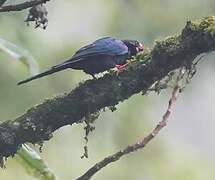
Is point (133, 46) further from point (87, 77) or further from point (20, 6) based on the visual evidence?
point (87, 77)

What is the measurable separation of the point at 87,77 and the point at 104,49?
3533 millimetres

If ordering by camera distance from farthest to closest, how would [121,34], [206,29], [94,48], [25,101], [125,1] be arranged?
1. [125,1]
2. [121,34]
3. [25,101]
4. [94,48]
5. [206,29]

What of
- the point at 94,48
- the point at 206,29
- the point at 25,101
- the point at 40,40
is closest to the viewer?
the point at 206,29

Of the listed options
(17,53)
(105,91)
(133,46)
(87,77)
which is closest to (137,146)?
(105,91)

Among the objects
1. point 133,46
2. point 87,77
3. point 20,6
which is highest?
point 87,77

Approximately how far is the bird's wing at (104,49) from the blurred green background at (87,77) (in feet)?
10.9

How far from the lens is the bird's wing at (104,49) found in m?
3.29

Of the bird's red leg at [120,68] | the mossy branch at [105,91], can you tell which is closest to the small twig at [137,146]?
the mossy branch at [105,91]

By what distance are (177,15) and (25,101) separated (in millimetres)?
2356

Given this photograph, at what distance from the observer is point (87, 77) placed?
269 inches

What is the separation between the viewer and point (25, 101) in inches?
270

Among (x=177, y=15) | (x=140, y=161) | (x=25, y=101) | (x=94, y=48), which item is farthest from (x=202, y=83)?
(x=94, y=48)

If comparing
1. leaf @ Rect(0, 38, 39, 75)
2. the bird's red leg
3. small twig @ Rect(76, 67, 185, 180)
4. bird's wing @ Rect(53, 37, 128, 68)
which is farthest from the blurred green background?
leaf @ Rect(0, 38, 39, 75)

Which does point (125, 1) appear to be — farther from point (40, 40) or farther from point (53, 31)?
point (40, 40)
